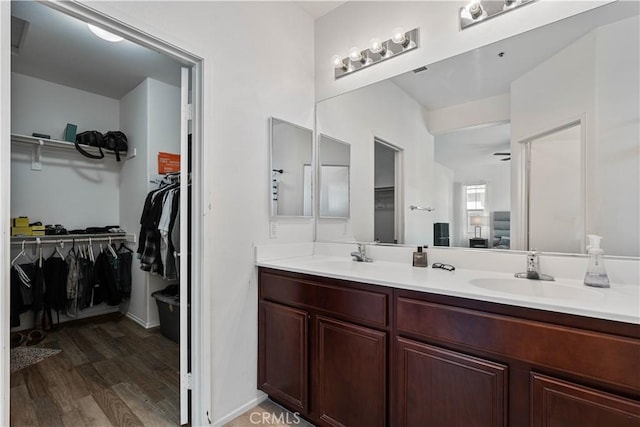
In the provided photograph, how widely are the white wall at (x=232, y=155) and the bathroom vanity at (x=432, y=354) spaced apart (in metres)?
0.17

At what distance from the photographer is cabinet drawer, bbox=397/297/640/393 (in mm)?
903

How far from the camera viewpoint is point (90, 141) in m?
3.42

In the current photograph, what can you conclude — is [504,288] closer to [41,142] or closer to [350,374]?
[350,374]

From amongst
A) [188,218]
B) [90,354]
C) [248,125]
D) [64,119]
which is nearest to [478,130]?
[248,125]

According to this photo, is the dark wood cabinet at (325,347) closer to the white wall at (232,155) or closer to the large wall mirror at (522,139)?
the white wall at (232,155)

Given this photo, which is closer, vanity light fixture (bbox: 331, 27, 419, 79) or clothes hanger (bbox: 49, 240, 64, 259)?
vanity light fixture (bbox: 331, 27, 419, 79)

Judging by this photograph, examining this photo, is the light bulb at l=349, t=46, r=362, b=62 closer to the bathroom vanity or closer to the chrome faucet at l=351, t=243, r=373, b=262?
the chrome faucet at l=351, t=243, r=373, b=262

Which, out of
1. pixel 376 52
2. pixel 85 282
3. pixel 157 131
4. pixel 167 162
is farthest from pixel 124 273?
pixel 376 52

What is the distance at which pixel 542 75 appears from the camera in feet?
5.04

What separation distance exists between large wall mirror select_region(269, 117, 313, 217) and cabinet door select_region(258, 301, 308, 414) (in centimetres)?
67

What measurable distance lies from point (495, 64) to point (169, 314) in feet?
10.8

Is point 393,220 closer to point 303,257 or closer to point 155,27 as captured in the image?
point 303,257

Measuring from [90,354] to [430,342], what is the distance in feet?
9.53

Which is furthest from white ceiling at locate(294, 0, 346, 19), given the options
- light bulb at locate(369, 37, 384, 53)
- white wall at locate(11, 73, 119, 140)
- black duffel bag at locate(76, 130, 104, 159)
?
white wall at locate(11, 73, 119, 140)
